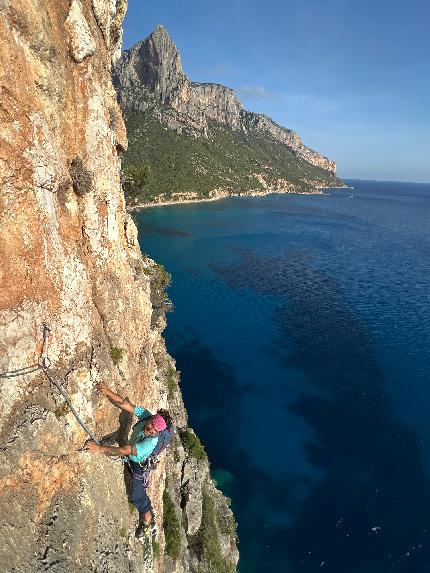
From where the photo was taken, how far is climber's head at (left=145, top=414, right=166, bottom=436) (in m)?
10.0

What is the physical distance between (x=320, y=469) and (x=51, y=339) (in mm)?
Answer: 28060

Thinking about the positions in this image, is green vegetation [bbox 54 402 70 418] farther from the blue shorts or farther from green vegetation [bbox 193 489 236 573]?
green vegetation [bbox 193 489 236 573]

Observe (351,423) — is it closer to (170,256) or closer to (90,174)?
(90,174)

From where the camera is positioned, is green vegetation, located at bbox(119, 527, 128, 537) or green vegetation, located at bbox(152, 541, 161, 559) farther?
green vegetation, located at bbox(152, 541, 161, 559)

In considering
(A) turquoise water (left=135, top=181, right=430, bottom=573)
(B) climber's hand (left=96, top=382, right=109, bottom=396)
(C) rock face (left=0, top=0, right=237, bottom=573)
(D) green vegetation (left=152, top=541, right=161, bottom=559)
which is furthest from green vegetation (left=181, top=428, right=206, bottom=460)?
(B) climber's hand (left=96, top=382, right=109, bottom=396)

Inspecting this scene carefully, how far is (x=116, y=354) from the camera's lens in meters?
12.1

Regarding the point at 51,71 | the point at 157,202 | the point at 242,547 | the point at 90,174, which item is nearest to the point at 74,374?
the point at 90,174

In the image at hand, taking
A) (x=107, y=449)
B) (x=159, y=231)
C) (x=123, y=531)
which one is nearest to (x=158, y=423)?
(x=107, y=449)

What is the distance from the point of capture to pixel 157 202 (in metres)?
142

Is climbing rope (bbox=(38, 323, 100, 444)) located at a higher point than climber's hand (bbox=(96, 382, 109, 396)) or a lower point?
higher

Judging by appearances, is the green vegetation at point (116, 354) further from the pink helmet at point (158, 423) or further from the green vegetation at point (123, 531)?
the green vegetation at point (123, 531)

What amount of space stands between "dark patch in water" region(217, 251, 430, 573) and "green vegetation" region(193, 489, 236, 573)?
3.59 metres

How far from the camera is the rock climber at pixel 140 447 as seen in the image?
9.83 meters

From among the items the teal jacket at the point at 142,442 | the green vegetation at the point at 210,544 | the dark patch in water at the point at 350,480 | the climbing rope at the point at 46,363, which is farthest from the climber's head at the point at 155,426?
the dark patch in water at the point at 350,480
